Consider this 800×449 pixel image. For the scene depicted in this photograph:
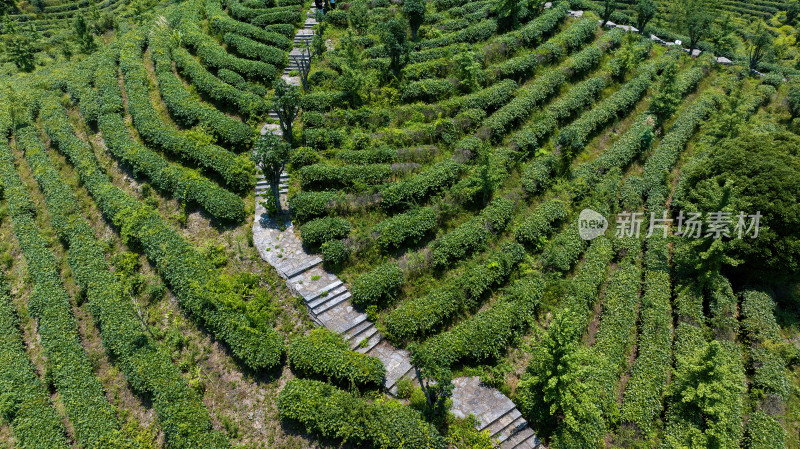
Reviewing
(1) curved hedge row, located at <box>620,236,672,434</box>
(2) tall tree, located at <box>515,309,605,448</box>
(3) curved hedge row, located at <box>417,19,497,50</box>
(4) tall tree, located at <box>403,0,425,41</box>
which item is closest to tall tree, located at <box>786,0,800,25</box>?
(3) curved hedge row, located at <box>417,19,497,50</box>

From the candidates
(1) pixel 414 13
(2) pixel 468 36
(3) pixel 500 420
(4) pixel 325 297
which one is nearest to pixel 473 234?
(4) pixel 325 297

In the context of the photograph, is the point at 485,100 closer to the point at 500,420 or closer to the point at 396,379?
the point at 396,379

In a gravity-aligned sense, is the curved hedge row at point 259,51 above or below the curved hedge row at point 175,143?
above

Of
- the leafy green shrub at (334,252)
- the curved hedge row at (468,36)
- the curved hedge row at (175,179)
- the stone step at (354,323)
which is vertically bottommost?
the stone step at (354,323)

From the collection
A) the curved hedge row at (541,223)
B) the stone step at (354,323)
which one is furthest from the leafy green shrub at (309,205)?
the curved hedge row at (541,223)

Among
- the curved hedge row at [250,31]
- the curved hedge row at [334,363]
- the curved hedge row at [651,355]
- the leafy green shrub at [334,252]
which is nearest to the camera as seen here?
the curved hedge row at [334,363]

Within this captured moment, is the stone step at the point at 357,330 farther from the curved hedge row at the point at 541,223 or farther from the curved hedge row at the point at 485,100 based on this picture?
the curved hedge row at the point at 485,100

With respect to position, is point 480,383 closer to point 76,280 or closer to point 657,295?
point 657,295
